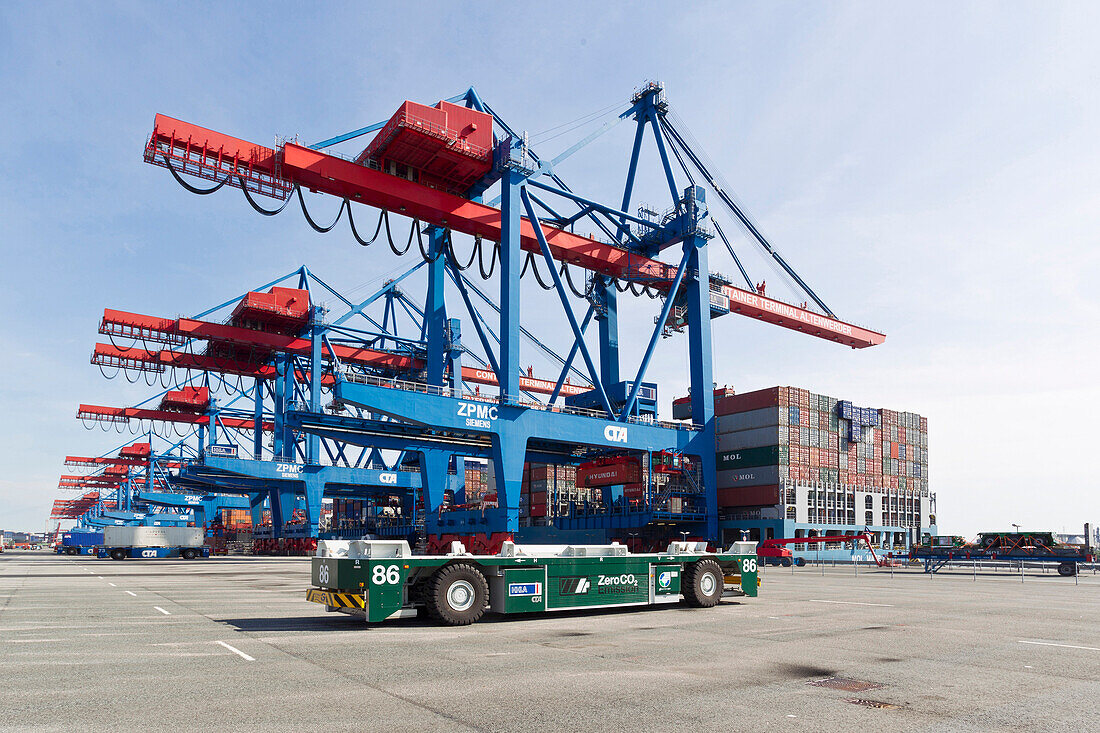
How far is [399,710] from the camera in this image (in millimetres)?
7734

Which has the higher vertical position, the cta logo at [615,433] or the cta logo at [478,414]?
the cta logo at [478,414]

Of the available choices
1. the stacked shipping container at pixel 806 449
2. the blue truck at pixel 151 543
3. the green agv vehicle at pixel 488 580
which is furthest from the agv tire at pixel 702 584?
the blue truck at pixel 151 543

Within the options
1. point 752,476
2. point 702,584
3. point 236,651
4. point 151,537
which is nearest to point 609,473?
point 752,476

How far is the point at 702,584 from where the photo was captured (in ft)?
60.1

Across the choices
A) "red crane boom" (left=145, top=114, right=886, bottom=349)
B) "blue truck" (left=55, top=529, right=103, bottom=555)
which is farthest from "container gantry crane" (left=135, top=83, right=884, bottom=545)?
"blue truck" (left=55, top=529, right=103, bottom=555)

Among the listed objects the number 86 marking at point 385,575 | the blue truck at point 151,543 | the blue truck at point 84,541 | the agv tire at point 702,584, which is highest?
the number 86 marking at point 385,575

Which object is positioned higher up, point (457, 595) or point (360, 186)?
point (360, 186)

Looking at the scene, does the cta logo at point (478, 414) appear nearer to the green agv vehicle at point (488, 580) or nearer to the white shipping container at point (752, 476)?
the white shipping container at point (752, 476)

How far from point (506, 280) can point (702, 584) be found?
2639 centimetres

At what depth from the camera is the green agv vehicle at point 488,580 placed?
46.5ft

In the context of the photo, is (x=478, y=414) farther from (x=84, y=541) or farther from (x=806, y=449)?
(x=84, y=541)

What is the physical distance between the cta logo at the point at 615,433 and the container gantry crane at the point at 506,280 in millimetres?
95

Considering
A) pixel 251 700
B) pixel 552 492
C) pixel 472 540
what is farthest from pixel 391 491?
pixel 251 700

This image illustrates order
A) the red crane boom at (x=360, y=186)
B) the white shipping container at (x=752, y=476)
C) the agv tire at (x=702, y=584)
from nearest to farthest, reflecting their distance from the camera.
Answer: the agv tire at (x=702, y=584)
the red crane boom at (x=360, y=186)
the white shipping container at (x=752, y=476)
